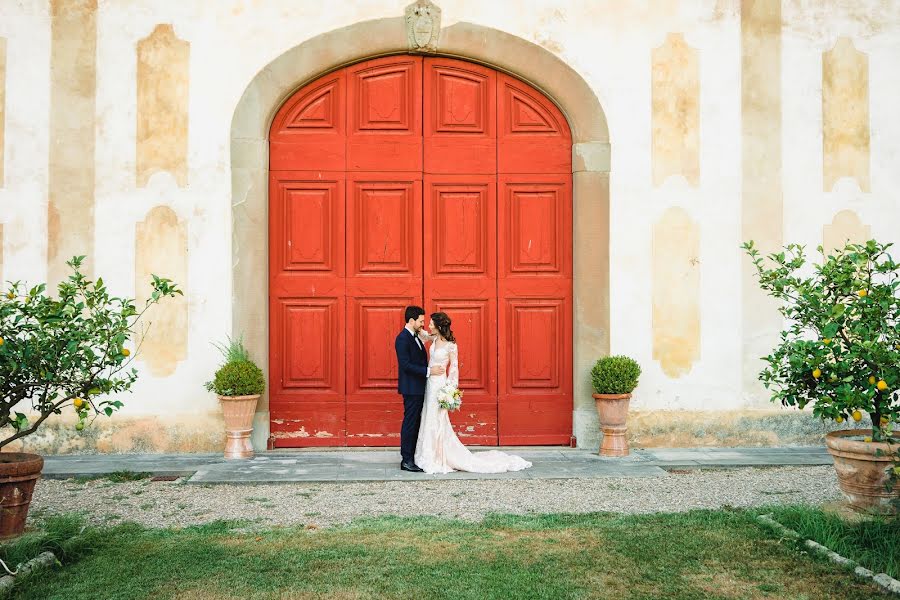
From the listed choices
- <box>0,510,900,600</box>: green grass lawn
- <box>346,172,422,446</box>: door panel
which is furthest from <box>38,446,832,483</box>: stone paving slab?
<box>0,510,900,600</box>: green grass lawn

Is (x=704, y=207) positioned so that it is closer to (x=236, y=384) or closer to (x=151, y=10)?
(x=236, y=384)

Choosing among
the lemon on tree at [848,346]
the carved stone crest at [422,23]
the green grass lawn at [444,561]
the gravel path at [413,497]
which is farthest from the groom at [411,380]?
the lemon on tree at [848,346]

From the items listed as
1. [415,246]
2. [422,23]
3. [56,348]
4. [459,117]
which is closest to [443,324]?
[415,246]

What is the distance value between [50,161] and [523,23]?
5033 mm

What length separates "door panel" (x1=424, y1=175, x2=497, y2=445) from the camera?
9.60 meters

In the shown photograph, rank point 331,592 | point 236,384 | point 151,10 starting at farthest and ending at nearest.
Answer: point 151,10 → point 236,384 → point 331,592

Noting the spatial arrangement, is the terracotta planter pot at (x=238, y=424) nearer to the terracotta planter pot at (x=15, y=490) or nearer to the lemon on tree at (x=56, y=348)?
the terracotta planter pot at (x=15, y=490)

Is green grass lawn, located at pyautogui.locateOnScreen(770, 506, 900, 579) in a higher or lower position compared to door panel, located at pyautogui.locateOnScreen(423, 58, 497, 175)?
lower

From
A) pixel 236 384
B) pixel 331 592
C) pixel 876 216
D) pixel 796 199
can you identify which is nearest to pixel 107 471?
pixel 236 384

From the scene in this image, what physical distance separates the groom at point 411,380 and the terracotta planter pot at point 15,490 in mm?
3476

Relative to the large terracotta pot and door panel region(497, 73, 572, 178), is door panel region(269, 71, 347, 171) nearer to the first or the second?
door panel region(497, 73, 572, 178)

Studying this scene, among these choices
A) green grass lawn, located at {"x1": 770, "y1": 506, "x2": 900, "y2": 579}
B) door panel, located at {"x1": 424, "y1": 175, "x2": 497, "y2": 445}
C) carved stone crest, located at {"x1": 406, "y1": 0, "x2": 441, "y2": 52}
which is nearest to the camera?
green grass lawn, located at {"x1": 770, "y1": 506, "x2": 900, "y2": 579}

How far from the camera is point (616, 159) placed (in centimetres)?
951

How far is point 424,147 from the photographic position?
962cm
